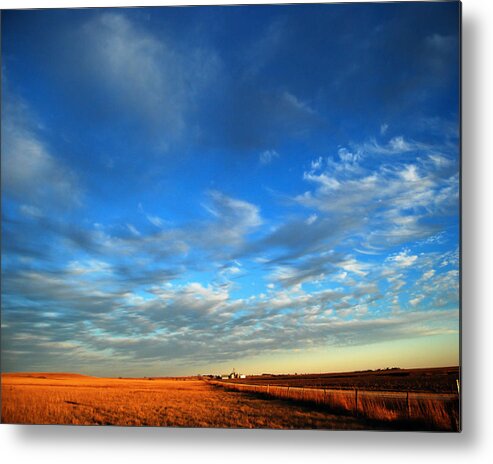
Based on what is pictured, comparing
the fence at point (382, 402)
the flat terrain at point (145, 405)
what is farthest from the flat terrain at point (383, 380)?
the flat terrain at point (145, 405)

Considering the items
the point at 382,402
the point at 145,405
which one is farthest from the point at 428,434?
the point at 145,405

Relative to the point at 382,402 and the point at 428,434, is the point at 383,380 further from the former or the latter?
the point at 428,434

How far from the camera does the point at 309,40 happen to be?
16.2 ft

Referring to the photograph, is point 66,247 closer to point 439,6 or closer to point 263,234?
point 263,234

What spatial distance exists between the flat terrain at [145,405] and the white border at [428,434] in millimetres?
116

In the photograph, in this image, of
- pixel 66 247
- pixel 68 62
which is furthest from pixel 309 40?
pixel 66 247

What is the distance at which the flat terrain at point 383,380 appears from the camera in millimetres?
4652

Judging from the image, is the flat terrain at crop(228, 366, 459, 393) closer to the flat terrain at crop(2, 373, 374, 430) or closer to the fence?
the fence

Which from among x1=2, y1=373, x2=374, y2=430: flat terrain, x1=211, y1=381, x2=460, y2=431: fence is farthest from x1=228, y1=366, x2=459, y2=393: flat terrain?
x1=2, y1=373, x2=374, y2=430: flat terrain

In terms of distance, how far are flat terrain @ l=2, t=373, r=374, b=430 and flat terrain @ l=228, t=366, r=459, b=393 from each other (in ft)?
0.48

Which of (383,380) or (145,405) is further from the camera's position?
(145,405)

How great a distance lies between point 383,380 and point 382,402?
0.15m

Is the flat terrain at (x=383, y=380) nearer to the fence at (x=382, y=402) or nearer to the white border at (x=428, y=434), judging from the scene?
the fence at (x=382, y=402)

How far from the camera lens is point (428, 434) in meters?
4.71
